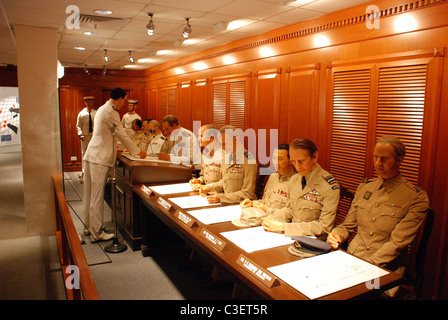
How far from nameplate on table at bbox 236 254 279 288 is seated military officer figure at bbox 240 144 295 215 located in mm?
878

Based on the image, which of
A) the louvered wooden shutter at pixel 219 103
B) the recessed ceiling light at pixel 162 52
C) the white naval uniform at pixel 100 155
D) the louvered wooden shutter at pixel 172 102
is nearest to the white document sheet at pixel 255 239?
the white naval uniform at pixel 100 155

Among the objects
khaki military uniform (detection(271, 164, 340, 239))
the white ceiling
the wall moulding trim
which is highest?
the white ceiling

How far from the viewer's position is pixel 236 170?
324cm

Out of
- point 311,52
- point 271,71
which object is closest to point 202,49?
point 271,71

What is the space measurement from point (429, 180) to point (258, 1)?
2119 millimetres

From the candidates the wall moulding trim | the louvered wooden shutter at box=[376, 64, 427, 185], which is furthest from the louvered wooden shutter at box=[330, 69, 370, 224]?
the wall moulding trim

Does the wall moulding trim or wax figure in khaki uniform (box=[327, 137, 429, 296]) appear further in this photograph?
the wall moulding trim

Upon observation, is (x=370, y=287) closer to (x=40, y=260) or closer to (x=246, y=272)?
(x=246, y=272)

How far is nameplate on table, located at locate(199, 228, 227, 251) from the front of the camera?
2002 millimetres

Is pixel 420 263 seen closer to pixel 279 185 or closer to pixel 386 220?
pixel 386 220

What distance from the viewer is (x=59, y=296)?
123 inches

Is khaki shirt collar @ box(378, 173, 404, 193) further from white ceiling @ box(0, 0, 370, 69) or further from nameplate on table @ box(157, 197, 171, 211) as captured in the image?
white ceiling @ box(0, 0, 370, 69)

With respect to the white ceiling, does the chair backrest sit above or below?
below

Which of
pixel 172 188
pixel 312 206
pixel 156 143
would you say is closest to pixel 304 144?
pixel 312 206
